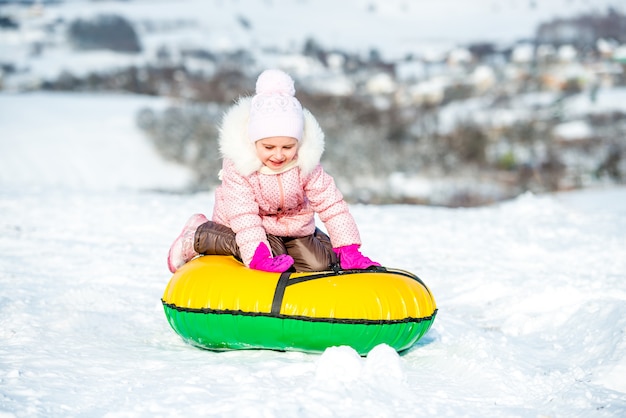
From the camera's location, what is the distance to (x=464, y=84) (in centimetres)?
4400

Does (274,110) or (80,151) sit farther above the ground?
(80,151)

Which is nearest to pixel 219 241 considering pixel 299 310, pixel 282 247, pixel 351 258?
pixel 282 247

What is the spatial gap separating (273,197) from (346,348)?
95 centimetres

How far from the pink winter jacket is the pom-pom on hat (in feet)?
0.28

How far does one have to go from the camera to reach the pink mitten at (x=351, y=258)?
354 cm

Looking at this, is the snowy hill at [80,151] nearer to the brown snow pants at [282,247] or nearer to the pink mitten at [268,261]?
the brown snow pants at [282,247]

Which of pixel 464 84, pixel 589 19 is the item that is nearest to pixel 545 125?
pixel 464 84

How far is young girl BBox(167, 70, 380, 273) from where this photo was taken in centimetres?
346

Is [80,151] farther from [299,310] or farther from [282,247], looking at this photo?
[299,310]

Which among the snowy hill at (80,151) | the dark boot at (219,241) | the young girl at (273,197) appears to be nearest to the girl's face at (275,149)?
the young girl at (273,197)

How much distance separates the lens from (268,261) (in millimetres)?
3344

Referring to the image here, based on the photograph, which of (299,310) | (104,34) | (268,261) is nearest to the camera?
(299,310)

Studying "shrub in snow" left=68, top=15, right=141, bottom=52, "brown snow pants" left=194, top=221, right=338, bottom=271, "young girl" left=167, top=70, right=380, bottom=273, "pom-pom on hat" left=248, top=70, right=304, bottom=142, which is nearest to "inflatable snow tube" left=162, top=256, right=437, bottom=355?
"young girl" left=167, top=70, right=380, bottom=273

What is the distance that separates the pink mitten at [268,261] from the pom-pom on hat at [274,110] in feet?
1.65
